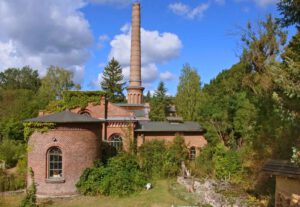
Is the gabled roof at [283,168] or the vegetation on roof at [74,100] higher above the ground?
the vegetation on roof at [74,100]

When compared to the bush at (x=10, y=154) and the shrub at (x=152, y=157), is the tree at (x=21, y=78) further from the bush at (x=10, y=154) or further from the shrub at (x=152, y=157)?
the shrub at (x=152, y=157)

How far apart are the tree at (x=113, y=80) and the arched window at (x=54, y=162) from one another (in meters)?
39.7

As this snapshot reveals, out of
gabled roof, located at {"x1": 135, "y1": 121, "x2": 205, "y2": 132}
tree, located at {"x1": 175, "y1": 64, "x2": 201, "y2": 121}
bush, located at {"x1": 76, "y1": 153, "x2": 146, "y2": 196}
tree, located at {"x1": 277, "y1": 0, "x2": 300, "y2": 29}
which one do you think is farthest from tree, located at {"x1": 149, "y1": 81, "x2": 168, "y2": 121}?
tree, located at {"x1": 277, "y1": 0, "x2": 300, "y2": 29}

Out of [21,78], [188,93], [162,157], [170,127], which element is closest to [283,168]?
[162,157]

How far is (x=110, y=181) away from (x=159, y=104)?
3175 cm

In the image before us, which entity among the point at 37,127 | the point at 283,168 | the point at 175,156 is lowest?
the point at 175,156

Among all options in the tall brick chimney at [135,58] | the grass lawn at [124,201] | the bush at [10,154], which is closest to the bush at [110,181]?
the grass lawn at [124,201]

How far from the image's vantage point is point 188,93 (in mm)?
42719

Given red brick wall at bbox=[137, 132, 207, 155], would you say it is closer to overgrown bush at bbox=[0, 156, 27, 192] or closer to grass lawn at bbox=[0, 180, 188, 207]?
grass lawn at bbox=[0, 180, 188, 207]

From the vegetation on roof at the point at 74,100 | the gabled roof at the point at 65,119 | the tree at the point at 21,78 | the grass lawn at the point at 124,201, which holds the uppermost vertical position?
the tree at the point at 21,78

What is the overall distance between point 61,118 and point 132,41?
88.4 feet

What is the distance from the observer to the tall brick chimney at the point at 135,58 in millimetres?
43719

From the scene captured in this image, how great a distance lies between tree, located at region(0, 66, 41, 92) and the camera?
72.4m

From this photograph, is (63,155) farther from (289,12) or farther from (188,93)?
(188,93)
